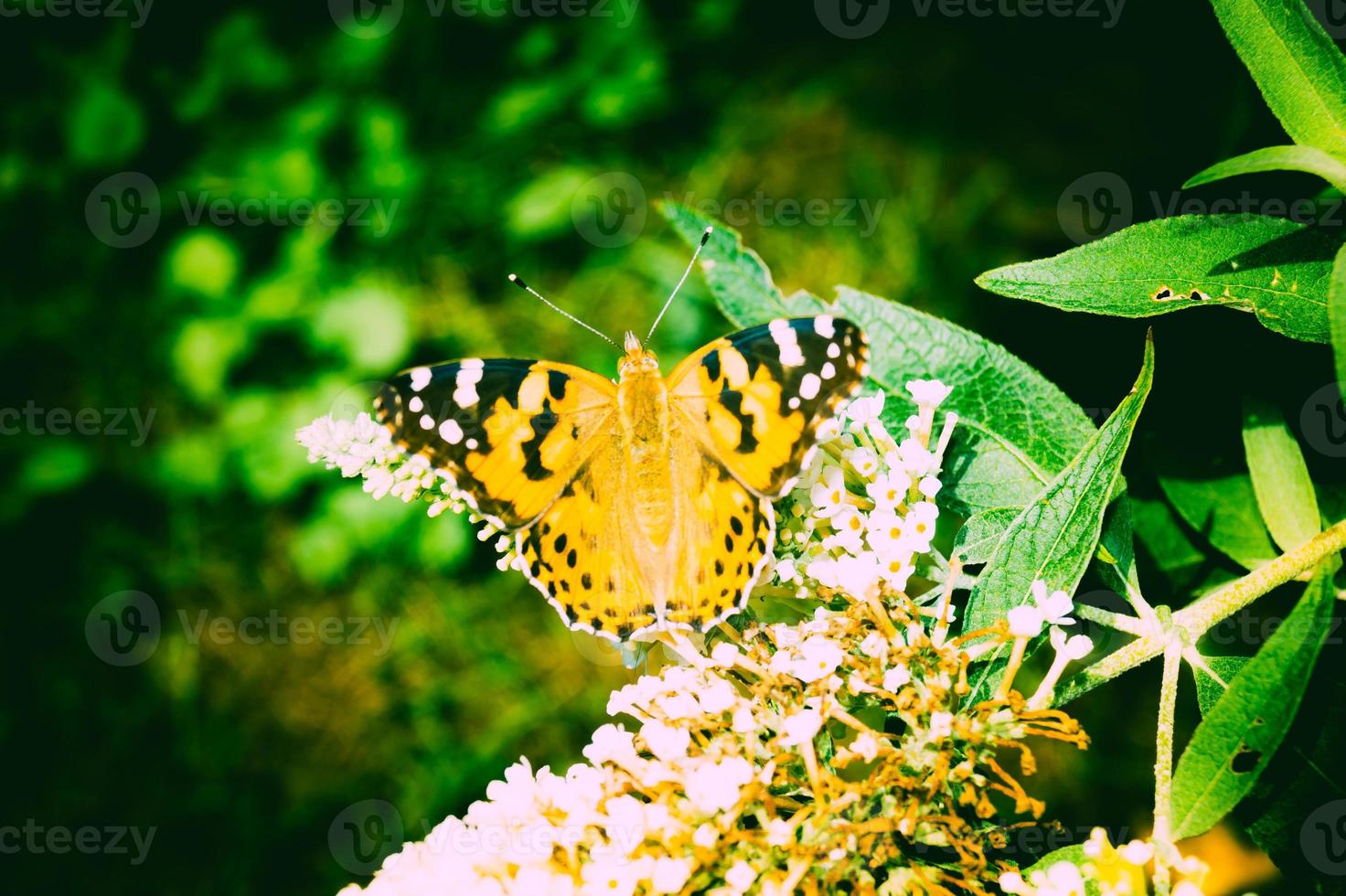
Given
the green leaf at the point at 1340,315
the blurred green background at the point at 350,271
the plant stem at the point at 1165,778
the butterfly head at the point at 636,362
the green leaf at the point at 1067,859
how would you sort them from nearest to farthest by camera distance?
1. the green leaf at the point at 1340,315
2. the plant stem at the point at 1165,778
3. the green leaf at the point at 1067,859
4. the butterfly head at the point at 636,362
5. the blurred green background at the point at 350,271
